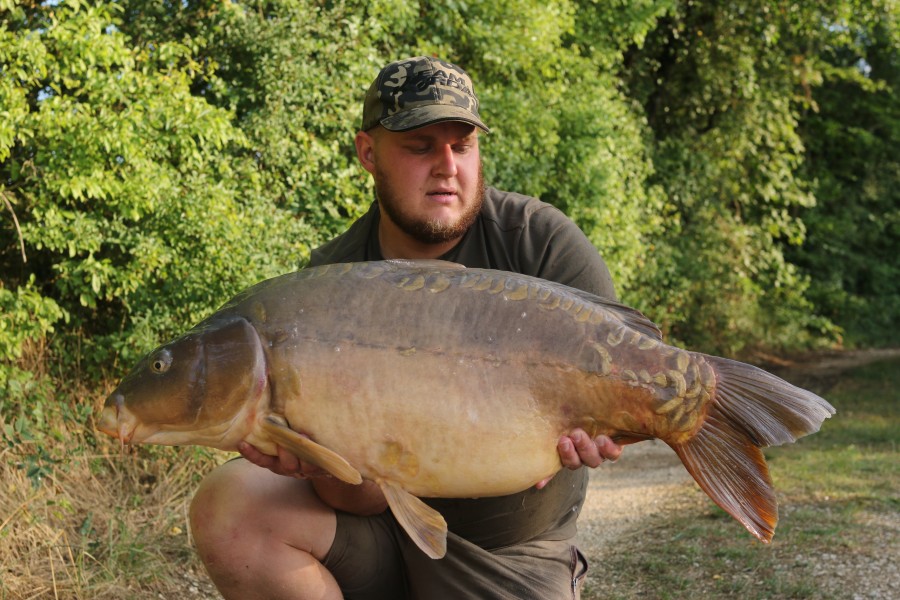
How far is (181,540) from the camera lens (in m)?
4.02

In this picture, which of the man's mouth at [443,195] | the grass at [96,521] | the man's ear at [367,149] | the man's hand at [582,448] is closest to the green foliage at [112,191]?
the grass at [96,521]

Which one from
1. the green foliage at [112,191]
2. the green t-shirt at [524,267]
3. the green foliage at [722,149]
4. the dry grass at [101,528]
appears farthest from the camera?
the green foliage at [722,149]

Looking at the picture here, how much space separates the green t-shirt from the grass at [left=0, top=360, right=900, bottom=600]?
129 centimetres

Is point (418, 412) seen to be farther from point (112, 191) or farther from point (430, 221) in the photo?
point (112, 191)

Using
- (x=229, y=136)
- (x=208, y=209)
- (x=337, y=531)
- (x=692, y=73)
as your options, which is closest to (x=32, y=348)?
(x=208, y=209)

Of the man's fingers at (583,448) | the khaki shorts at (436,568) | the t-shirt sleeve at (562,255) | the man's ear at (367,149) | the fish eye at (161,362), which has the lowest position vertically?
the khaki shorts at (436,568)

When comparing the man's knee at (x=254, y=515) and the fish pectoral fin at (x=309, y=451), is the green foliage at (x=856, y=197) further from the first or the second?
the fish pectoral fin at (x=309, y=451)

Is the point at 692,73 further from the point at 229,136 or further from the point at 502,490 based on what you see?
the point at 502,490

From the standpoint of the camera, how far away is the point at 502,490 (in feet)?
7.01

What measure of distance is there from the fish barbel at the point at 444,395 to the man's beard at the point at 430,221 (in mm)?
Answer: 530

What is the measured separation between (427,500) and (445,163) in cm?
87

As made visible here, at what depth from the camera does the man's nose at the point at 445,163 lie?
2.64 m

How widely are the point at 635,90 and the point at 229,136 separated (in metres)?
7.39

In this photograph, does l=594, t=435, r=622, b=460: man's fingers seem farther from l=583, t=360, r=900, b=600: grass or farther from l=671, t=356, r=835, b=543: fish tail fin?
l=583, t=360, r=900, b=600: grass
